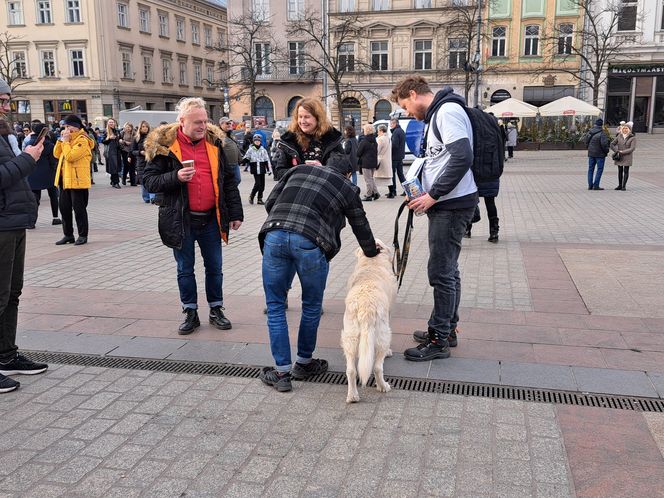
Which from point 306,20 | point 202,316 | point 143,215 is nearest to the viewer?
point 202,316

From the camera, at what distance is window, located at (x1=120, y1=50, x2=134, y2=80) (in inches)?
1970

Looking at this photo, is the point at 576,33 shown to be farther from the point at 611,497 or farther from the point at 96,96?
the point at 611,497

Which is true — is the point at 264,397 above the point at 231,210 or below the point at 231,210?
below

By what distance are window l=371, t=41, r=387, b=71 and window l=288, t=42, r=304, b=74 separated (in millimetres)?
6041

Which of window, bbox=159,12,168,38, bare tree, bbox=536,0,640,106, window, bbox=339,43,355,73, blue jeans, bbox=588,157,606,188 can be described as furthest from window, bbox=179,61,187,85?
blue jeans, bbox=588,157,606,188

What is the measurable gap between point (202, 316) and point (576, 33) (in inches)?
1703

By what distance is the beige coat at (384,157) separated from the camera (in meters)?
14.7

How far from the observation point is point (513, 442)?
3.33 m

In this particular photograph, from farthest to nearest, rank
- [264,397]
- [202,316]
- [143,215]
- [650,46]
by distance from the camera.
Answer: [650,46] → [143,215] → [202,316] → [264,397]

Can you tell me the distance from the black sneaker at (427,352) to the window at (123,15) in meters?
52.2

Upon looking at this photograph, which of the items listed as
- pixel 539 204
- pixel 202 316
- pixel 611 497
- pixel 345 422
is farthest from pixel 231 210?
pixel 539 204

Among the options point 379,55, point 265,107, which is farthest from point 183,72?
point 379,55

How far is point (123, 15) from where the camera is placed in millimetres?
50312

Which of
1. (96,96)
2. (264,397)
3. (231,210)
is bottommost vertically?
(264,397)
